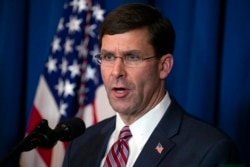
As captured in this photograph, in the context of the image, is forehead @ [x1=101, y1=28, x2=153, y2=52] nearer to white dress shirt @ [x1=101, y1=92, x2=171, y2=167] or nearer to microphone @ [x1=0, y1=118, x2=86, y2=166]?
white dress shirt @ [x1=101, y1=92, x2=171, y2=167]

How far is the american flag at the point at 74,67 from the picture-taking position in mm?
2299

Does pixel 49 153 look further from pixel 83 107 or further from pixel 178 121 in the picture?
pixel 178 121

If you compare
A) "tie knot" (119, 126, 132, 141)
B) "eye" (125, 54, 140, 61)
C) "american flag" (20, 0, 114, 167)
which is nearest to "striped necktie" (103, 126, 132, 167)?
"tie knot" (119, 126, 132, 141)

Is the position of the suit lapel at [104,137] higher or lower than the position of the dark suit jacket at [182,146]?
lower

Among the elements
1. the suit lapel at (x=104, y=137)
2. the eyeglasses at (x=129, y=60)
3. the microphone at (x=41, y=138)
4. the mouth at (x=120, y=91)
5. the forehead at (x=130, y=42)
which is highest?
the forehead at (x=130, y=42)

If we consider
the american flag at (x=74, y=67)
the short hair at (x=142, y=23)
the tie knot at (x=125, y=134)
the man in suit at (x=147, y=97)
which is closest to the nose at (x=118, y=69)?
the man in suit at (x=147, y=97)

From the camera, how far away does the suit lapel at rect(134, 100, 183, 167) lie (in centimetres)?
158

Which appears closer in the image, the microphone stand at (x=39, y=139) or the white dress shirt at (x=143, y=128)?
the microphone stand at (x=39, y=139)

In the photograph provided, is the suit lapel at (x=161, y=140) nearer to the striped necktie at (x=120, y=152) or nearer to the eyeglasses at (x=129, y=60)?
the striped necktie at (x=120, y=152)

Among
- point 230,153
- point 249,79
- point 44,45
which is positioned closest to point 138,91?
point 230,153

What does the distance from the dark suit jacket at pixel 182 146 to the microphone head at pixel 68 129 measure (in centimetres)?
36

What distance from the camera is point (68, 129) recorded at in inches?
49.6

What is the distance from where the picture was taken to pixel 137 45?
1.60 metres

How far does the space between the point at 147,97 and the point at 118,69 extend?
6.1 inches
